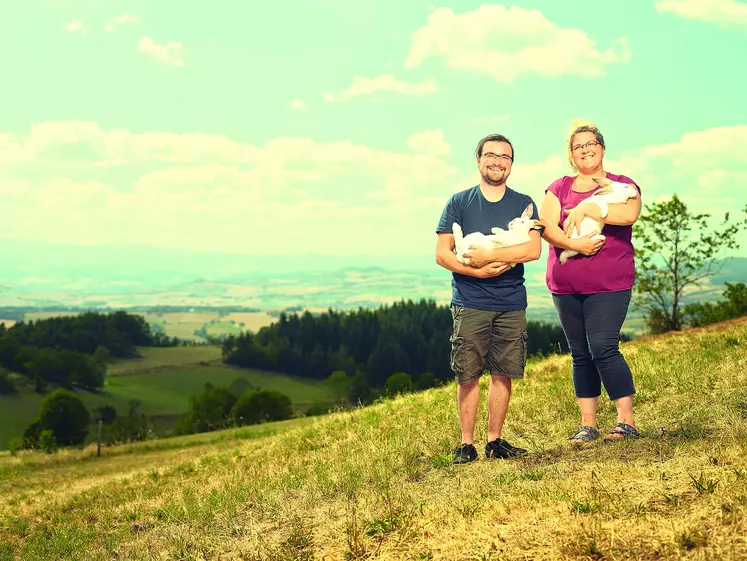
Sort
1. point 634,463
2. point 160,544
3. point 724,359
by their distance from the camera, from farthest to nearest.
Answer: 1. point 724,359
2. point 160,544
3. point 634,463

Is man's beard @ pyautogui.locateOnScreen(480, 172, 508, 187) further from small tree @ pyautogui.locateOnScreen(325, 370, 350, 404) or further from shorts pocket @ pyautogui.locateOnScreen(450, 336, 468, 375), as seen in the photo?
small tree @ pyautogui.locateOnScreen(325, 370, 350, 404)

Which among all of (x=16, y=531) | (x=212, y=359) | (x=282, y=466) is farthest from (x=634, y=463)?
(x=212, y=359)

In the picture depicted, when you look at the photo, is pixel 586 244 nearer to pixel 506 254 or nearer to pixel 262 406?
pixel 506 254

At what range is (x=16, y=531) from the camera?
8.89m

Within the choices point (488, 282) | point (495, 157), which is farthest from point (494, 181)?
point (488, 282)

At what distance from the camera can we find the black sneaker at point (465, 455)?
6758 millimetres

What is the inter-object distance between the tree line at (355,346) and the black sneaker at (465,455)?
382ft

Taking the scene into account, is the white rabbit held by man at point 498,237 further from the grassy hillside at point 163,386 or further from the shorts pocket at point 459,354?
the grassy hillside at point 163,386

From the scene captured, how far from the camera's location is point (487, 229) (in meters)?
6.47

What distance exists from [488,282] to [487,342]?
62 centimetres

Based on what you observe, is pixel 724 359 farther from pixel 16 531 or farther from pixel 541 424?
pixel 16 531

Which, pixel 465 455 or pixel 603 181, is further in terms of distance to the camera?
pixel 465 455

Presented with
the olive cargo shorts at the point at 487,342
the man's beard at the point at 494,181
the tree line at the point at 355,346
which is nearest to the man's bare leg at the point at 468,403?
the olive cargo shorts at the point at 487,342

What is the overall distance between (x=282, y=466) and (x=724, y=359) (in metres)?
7.09
